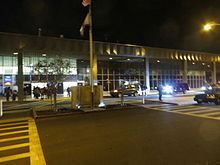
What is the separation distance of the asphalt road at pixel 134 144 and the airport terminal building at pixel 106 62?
41.8 feet

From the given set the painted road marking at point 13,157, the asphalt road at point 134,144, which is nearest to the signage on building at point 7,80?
the asphalt road at point 134,144

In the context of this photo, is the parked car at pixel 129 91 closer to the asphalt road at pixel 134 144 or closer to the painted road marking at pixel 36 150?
the asphalt road at pixel 134 144

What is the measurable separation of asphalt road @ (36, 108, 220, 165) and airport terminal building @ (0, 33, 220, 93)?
41.8 ft

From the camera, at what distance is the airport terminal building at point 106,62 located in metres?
23.6

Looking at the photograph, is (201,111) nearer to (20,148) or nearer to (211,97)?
(211,97)

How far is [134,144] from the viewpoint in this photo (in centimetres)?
592

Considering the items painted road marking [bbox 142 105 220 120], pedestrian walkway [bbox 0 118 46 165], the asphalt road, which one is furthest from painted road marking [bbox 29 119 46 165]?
painted road marking [bbox 142 105 220 120]

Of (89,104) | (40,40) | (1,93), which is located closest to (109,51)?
(40,40)

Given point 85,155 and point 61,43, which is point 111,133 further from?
point 61,43

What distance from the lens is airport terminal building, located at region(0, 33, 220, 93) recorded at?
23.6 meters

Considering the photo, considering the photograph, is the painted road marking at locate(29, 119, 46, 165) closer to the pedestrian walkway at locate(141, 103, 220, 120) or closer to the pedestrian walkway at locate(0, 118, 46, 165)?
the pedestrian walkway at locate(0, 118, 46, 165)

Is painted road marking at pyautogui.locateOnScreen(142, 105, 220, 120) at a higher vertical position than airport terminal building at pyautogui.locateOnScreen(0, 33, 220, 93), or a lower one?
lower

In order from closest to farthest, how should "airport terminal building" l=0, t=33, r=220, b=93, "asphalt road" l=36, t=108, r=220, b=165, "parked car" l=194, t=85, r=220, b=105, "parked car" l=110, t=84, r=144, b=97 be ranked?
"asphalt road" l=36, t=108, r=220, b=165 → "parked car" l=194, t=85, r=220, b=105 → "airport terminal building" l=0, t=33, r=220, b=93 → "parked car" l=110, t=84, r=144, b=97

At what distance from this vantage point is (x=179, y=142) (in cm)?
602
